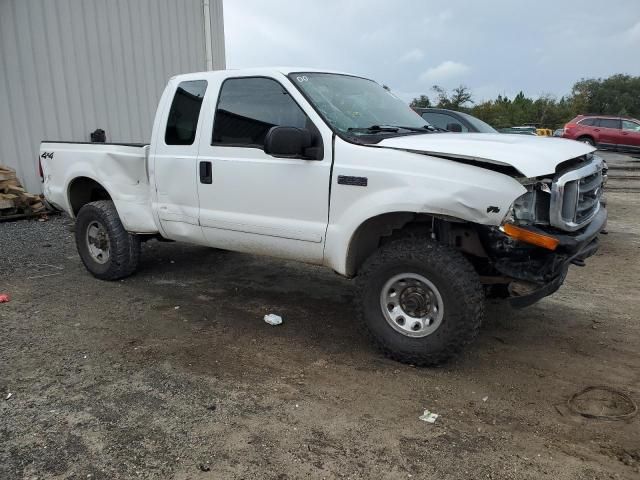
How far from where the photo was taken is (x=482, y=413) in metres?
3.14

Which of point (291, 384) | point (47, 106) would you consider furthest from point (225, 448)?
point (47, 106)

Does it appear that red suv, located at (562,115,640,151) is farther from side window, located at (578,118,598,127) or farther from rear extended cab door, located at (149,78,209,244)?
rear extended cab door, located at (149,78,209,244)

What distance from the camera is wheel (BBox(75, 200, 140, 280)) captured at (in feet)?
18.1

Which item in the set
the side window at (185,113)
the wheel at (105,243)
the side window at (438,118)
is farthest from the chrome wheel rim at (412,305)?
the side window at (438,118)

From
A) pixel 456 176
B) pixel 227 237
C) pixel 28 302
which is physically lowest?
pixel 28 302

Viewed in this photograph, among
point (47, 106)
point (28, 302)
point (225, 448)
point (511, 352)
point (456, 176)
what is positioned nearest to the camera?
point (225, 448)

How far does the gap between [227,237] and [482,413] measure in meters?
2.48

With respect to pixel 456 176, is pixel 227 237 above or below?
below

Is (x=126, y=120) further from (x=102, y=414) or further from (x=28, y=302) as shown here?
(x=102, y=414)

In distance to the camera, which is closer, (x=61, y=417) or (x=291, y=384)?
(x=61, y=417)

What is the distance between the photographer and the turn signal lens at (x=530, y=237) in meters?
3.21

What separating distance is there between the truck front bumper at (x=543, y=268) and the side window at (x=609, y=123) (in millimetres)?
22152

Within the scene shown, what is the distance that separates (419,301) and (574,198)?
1182 millimetres

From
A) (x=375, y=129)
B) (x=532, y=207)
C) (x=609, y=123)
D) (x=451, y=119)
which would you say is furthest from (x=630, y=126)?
(x=532, y=207)
